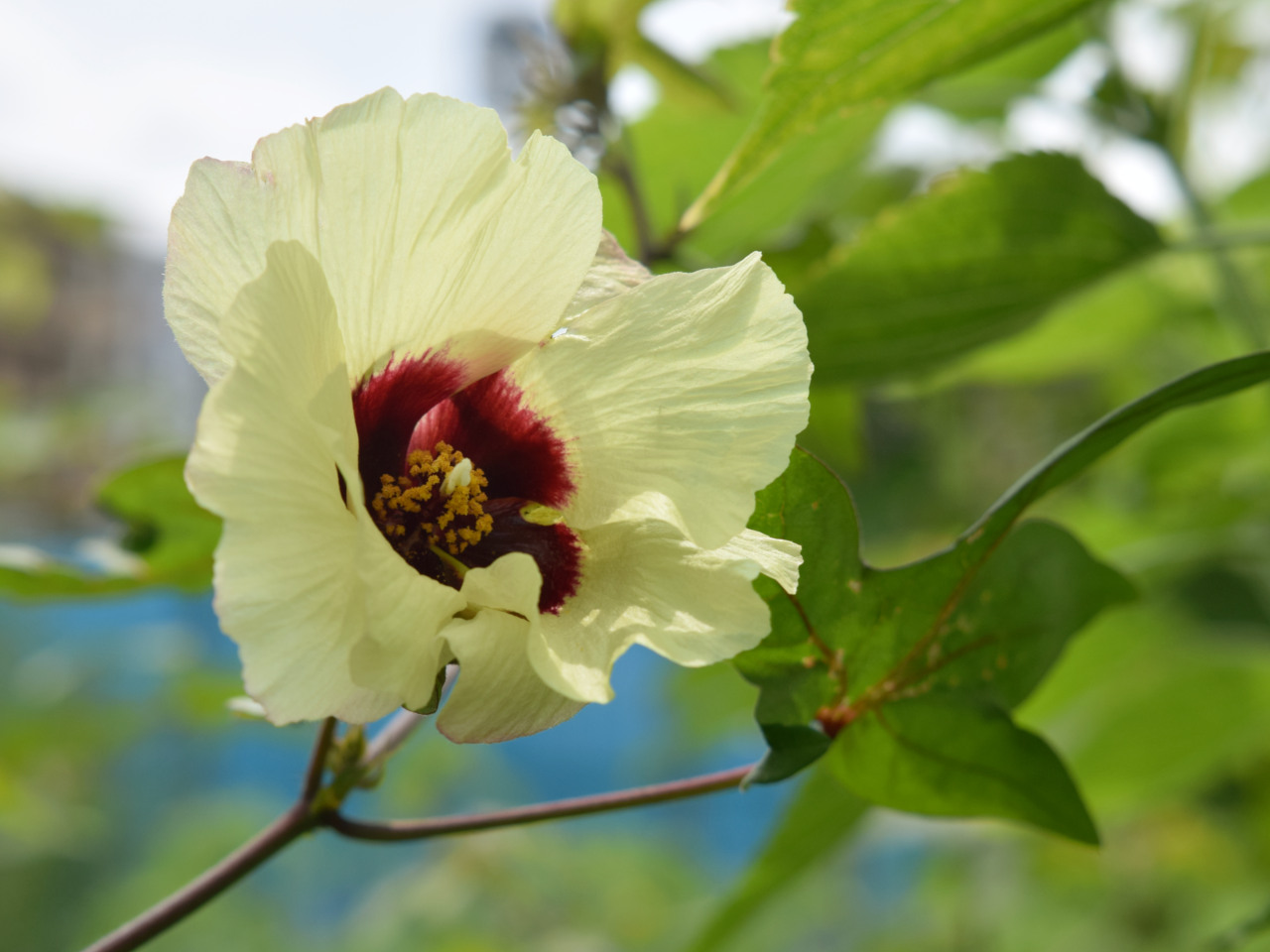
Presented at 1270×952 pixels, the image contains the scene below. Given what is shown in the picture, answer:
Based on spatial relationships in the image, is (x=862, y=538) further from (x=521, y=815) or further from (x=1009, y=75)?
(x=521, y=815)

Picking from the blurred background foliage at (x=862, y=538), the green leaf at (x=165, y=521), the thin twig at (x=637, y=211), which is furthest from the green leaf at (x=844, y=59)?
the green leaf at (x=165, y=521)

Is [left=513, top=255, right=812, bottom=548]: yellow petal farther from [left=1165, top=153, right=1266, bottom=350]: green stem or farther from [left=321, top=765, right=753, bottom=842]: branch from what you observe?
[left=1165, top=153, right=1266, bottom=350]: green stem

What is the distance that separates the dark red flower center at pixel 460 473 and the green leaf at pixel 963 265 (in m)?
0.21

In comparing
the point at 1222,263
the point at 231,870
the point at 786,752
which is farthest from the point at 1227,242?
the point at 231,870

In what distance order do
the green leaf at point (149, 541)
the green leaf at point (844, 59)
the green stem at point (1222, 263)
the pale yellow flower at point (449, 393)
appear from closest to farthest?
the pale yellow flower at point (449, 393), the green leaf at point (844, 59), the green leaf at point (149, 541), the green stem at point (1222, 263)

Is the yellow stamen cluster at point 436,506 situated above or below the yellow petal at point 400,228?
below

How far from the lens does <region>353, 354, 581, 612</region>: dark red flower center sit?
282 millimetres

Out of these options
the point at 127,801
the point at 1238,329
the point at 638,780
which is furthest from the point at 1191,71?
the point at 127,801

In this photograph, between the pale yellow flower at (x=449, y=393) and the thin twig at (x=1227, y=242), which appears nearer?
the pale yellow flower at (x=449, y=393)

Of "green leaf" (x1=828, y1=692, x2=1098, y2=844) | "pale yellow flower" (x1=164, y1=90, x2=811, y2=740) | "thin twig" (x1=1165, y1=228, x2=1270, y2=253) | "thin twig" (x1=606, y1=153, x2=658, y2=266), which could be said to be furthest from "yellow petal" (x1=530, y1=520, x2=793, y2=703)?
"thin twig" (x1=1165, y1=228, x2=1270, y2=253)

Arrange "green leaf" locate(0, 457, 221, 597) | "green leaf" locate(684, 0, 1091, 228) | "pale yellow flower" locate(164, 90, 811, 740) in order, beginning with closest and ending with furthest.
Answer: "pale yellow flower" locate(164, 90, 811, 740) < "green leaf" locate(684, 0, 1091, 228) < "green leaf" locate(0, 457, 221, 597)

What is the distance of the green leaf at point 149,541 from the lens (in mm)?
441

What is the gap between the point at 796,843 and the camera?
18.7 inches

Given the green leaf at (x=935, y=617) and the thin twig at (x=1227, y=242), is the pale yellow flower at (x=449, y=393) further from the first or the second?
the thin twig at (x=1227, y=242)
